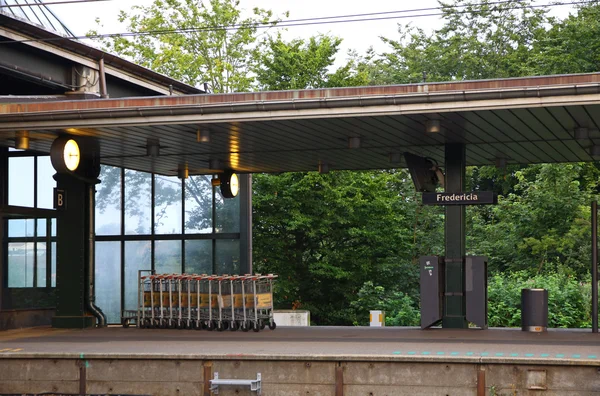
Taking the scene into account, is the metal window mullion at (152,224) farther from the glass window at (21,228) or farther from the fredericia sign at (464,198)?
the fredericia sign at (464,198)

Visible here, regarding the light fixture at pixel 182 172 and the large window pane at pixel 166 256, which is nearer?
the light fixture at pixel 182 172

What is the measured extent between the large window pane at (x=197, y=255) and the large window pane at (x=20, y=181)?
517 cm

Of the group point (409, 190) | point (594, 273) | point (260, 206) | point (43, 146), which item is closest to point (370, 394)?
point (594, 273)

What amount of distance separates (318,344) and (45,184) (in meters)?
10.6

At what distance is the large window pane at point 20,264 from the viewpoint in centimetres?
2264

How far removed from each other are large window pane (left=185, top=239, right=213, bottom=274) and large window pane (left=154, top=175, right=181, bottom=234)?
58cm

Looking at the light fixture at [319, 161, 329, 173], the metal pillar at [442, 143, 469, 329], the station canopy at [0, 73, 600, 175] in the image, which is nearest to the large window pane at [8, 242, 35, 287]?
the station canopy at [0, 73, 600, 175]

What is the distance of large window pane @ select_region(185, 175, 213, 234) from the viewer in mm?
27281

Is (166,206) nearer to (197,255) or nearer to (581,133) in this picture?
(197,255)

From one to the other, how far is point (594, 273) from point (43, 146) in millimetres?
12281

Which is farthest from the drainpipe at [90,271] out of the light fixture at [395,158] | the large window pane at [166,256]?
the light fixture at [395,158]

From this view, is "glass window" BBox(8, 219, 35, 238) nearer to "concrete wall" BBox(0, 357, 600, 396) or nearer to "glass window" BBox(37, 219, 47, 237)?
"glass window" BBox(37, 219, 47, 237)

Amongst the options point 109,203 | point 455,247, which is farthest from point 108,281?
point 455,247

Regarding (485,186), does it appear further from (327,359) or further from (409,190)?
(327,359)
